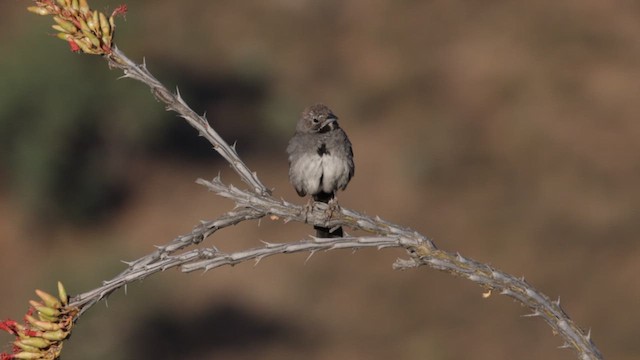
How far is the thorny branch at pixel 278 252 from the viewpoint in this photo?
538 cm

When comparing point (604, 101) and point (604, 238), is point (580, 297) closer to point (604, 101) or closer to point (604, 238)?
point (604, 238)

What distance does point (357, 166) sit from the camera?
2588 cm

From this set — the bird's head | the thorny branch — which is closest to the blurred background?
the bird's head

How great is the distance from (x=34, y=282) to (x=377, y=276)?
812 cm

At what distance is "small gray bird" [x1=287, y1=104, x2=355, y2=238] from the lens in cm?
938

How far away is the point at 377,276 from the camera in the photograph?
23656 millimetres

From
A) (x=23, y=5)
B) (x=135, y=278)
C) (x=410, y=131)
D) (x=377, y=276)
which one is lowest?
(x=135, y=278)

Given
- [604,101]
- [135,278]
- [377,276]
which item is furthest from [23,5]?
[135,278]

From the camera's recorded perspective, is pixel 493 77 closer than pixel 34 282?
No

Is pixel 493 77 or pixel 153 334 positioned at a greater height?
pixel 493 77

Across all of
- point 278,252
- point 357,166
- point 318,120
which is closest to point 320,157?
point 318,120

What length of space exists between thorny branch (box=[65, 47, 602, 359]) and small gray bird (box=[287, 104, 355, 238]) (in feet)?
10.5

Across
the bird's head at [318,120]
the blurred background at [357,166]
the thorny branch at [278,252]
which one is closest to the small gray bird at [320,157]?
the bird's head at [318,120]

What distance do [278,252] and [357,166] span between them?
20.3 meters
